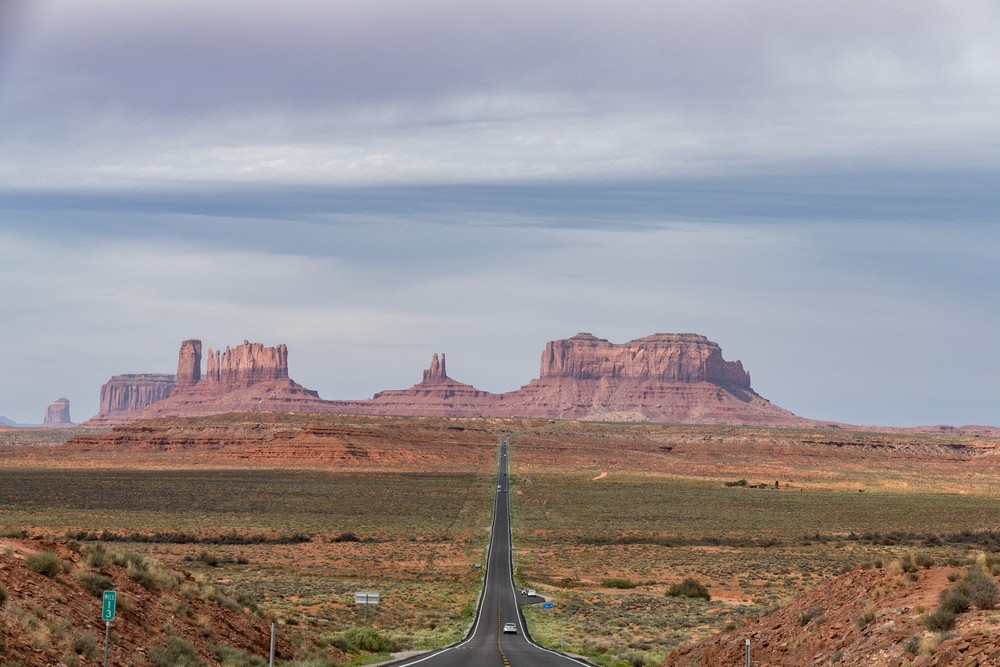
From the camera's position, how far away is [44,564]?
19625 mm

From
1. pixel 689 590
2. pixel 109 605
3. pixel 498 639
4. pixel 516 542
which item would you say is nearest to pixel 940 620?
pixel 109 605

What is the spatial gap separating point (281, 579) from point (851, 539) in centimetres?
4169

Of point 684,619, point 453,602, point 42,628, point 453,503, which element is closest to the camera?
point 42,628

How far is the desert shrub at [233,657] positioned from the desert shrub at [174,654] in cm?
87

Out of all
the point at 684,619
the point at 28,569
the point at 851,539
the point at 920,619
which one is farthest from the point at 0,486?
the point at 920,619

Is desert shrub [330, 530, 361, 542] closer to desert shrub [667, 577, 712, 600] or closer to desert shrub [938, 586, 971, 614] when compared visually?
desert shrub [667, 577, 712, 600]

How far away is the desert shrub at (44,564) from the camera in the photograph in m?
19.5

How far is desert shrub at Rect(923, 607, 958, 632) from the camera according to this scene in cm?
1503

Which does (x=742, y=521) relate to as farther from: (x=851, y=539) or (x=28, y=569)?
(x=28, y=569)

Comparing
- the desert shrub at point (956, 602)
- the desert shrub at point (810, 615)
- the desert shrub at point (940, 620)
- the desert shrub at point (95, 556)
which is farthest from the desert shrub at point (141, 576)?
the desert shrub at point (956, 602)

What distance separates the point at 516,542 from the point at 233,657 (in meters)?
57.1

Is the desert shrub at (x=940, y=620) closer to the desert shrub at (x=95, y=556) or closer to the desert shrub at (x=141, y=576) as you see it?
the desert shrub at (x=141, y=576)

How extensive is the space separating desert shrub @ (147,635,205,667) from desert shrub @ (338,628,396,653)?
10245 millimetres

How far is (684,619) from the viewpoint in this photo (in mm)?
39812
